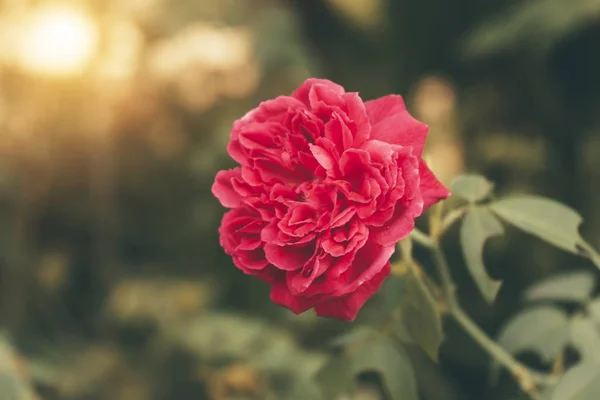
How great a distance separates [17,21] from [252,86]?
61 cm

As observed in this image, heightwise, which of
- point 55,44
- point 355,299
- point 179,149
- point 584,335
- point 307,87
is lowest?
point 584,335

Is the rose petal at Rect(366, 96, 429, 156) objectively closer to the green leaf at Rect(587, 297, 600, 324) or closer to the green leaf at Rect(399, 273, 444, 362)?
the green leaf at Rect(399, 273, 444, 362)

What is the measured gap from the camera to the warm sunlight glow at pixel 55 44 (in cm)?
162

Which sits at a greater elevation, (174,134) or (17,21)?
(17,21)

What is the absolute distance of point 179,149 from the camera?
6.07 feet

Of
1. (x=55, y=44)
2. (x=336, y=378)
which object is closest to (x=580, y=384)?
(x=336, y=378)

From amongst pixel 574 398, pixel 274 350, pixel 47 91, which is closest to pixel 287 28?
pixel 47 91

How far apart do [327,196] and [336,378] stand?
202mm

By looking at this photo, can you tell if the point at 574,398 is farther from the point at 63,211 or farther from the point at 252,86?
the point at 63,211

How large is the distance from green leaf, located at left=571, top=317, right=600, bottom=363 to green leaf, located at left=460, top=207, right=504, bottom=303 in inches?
5.8

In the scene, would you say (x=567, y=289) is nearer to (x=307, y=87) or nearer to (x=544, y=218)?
(x=544, y=218)

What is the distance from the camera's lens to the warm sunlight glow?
1.62 meters

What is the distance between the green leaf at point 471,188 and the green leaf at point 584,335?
172 millimetres

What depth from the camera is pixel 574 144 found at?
1.78 m
